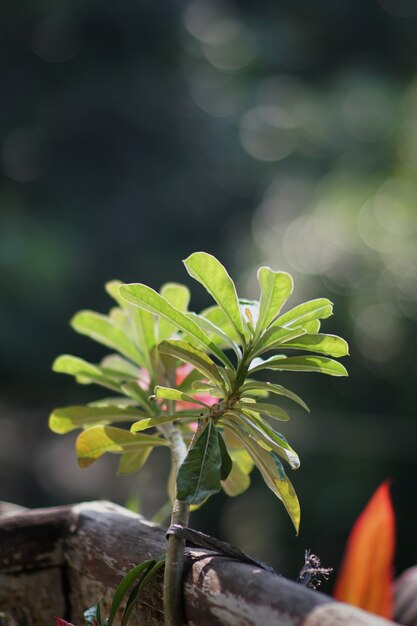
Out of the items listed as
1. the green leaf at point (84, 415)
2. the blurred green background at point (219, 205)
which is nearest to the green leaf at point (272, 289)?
the green leaf at point (84, 415)

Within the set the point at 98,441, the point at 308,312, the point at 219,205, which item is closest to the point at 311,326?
the point at 308,312

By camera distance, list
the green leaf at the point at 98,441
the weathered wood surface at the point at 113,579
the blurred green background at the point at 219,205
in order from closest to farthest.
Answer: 1. the weathered wood surface at the point at 113,579
2. the green leaf at the point at 98,441
3. the blurred green background at the point at 219,205

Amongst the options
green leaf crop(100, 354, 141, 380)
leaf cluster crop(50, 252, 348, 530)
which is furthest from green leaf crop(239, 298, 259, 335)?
green leaf crop(100, 354, 141, 380)

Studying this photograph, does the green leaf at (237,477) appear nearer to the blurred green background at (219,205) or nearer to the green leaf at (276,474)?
Answer: the green leaf at (276,474)

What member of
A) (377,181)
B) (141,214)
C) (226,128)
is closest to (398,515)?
(377,181)


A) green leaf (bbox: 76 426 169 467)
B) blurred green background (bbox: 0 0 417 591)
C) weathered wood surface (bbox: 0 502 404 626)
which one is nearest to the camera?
weathered wood surface (bbox: 0 502 404 626)

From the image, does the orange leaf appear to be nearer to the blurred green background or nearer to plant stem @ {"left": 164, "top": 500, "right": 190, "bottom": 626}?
plant stem @ {"left": 164, "top": 500, "right": 190, "bottom": 626}

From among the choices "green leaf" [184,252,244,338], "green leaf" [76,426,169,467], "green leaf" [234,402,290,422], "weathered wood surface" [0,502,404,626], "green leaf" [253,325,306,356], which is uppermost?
"green leaf" [184,252,244,338]

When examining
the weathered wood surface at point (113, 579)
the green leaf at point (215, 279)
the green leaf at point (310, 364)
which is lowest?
the weathered wood surface at point (113, 579)

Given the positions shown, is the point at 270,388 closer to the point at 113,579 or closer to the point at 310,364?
the point at 310,364
